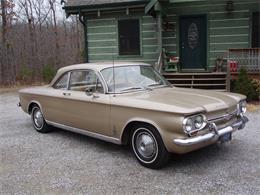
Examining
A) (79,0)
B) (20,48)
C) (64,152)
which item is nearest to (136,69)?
(64,152)

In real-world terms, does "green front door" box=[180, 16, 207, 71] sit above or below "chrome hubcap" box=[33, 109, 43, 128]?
above

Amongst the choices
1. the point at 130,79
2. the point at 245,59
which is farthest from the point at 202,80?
the point at 130,79

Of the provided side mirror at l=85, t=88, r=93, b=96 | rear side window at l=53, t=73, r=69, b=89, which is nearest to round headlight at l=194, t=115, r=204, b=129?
side mirror at l=85, t=88, r=93, b=96

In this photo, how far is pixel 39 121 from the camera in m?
6.95

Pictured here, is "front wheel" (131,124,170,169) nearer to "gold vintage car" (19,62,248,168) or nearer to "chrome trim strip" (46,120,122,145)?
"gold vintage car" (19,62,248,168)

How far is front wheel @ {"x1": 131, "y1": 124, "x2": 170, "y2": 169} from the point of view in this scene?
4418mm

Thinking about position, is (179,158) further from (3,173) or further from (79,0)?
(79,0)

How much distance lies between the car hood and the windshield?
22 centimetres

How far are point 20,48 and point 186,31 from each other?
38.8 feet

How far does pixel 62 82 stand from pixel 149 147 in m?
2.73

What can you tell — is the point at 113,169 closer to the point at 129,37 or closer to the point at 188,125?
the point at 188,125

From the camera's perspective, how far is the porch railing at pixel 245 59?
427 inches

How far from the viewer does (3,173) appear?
462cm

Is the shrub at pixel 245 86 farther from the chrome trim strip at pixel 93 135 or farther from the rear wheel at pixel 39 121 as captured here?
the rear wheel at pixel 39 121
